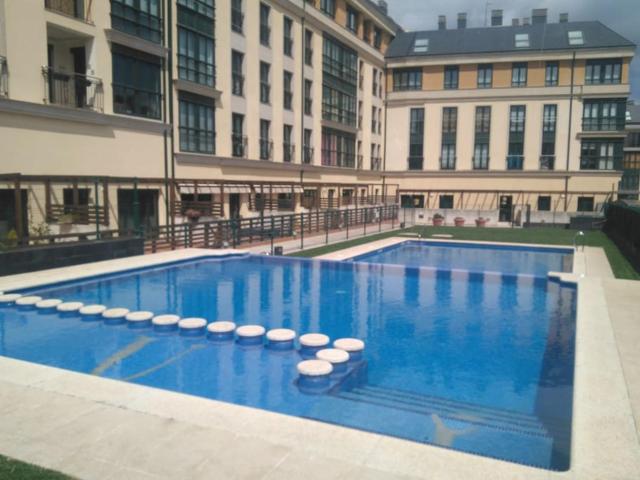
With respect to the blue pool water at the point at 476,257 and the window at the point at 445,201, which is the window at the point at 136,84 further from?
the window at the point at 445,201

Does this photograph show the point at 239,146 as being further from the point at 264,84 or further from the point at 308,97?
Answer: the point at 308,97

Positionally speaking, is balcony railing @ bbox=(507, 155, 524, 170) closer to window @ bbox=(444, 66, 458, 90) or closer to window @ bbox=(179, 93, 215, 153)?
window @ bbox=(444, 66, 458, 90)

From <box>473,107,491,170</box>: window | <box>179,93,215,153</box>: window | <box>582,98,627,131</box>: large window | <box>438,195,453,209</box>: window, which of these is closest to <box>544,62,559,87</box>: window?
<box>582,98,627,131</box>: large window

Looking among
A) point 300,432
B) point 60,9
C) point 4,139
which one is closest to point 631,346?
point 300,432

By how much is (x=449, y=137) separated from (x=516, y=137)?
226 inches

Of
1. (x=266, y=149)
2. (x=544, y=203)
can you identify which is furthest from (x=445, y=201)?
(x=266, y=149)

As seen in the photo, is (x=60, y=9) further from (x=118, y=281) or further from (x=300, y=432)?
(x=300, y=432)

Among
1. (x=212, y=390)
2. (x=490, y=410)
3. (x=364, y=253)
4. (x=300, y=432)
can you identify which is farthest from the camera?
(x=364, y=253)

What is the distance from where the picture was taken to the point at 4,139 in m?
17.0

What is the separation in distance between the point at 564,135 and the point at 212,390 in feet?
149

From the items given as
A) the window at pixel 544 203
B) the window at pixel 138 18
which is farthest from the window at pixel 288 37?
the window at pixel 544 203

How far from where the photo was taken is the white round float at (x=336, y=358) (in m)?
8.81

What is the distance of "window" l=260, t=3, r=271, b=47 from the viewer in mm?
31266

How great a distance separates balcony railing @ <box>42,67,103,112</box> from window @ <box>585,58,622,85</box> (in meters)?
40.5
